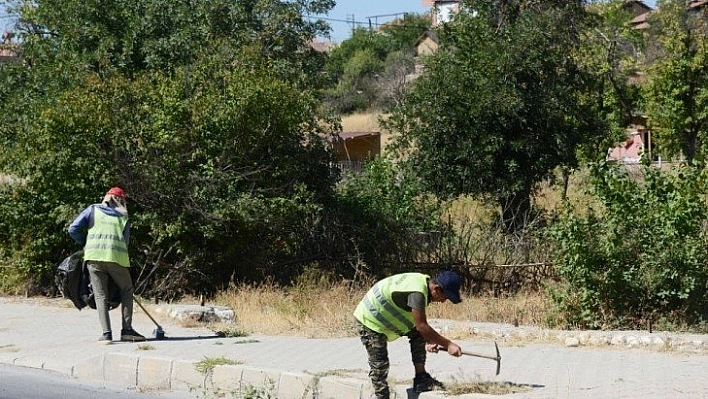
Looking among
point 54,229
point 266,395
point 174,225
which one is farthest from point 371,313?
point 54,229

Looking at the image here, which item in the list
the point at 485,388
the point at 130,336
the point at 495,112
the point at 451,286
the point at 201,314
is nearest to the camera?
the point at 451,286

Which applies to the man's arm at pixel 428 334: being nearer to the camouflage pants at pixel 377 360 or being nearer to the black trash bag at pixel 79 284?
the camouflage pants at pixel 377 360

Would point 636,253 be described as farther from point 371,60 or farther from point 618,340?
point 371,60

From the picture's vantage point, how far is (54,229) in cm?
1645

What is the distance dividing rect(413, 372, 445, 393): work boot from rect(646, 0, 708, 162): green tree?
33789mm

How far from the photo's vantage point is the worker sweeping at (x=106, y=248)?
1091 centimetres

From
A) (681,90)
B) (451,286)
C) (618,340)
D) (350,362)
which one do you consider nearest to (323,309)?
(350,362)

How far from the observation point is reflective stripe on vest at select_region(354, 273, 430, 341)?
779 centimetres

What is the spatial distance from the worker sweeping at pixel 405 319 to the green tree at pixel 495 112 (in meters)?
11.3

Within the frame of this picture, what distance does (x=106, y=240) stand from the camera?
35.8 ft

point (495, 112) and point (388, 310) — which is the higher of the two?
point (495, 112)

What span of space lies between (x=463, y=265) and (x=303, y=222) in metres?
2.80

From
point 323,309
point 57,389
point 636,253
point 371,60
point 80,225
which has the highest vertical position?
point 371,60

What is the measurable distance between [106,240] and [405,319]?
14.2ft
